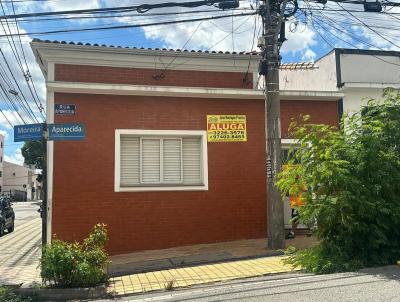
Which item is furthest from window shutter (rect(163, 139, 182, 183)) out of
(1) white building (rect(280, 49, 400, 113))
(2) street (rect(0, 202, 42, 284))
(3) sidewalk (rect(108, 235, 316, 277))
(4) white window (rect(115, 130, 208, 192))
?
(1) white building (rect(280, 49, 400, 113))

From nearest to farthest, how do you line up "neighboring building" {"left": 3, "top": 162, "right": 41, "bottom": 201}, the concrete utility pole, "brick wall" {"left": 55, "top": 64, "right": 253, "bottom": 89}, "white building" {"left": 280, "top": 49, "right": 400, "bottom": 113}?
1. the concrete utility pole
2. "brick wall" {"left": 55, "top": 64, "right": 253, "bottom": 89}
3. "white building" {"left": 280, "top": 49, "right": 400, "bottom": 113}
4. "neighboring building" {"left": 3, "top": 162, "right": 41, "bottom": 201}

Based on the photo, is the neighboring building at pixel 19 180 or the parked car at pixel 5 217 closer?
the parked car at pixel 5 217

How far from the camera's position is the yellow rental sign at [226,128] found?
12.3 metres

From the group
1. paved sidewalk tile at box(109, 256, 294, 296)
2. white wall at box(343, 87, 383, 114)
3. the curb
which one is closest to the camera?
the curb

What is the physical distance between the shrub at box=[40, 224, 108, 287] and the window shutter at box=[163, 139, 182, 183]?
412cm

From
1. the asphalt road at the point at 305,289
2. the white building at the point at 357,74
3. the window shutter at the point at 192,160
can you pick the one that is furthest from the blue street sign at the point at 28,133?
the white building at the point at 357,74

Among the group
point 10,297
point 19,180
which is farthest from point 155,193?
point 19,180

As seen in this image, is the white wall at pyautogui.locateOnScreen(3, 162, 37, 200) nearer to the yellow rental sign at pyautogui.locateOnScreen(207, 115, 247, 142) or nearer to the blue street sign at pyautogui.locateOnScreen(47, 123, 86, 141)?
the yellow rental sign at pyautogui.locateOnScreen(207, 115, 247, 142)

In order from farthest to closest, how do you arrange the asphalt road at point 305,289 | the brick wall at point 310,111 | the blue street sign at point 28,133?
the brick wall at point 310,111 → the blue street sign at point 28,133 → the asphalt road at point 305,289

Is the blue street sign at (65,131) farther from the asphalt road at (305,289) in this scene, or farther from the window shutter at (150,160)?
the asphalt road at (305,289)

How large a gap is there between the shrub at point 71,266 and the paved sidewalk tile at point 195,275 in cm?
40

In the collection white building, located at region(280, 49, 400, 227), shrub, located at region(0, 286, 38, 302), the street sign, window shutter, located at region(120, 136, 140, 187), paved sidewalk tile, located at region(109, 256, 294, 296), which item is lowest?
shrub, located at region(0, 286, 38, 302)

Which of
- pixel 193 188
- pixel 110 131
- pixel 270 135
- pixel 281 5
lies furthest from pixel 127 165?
pixel 281 5

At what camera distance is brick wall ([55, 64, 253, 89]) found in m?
11.8
